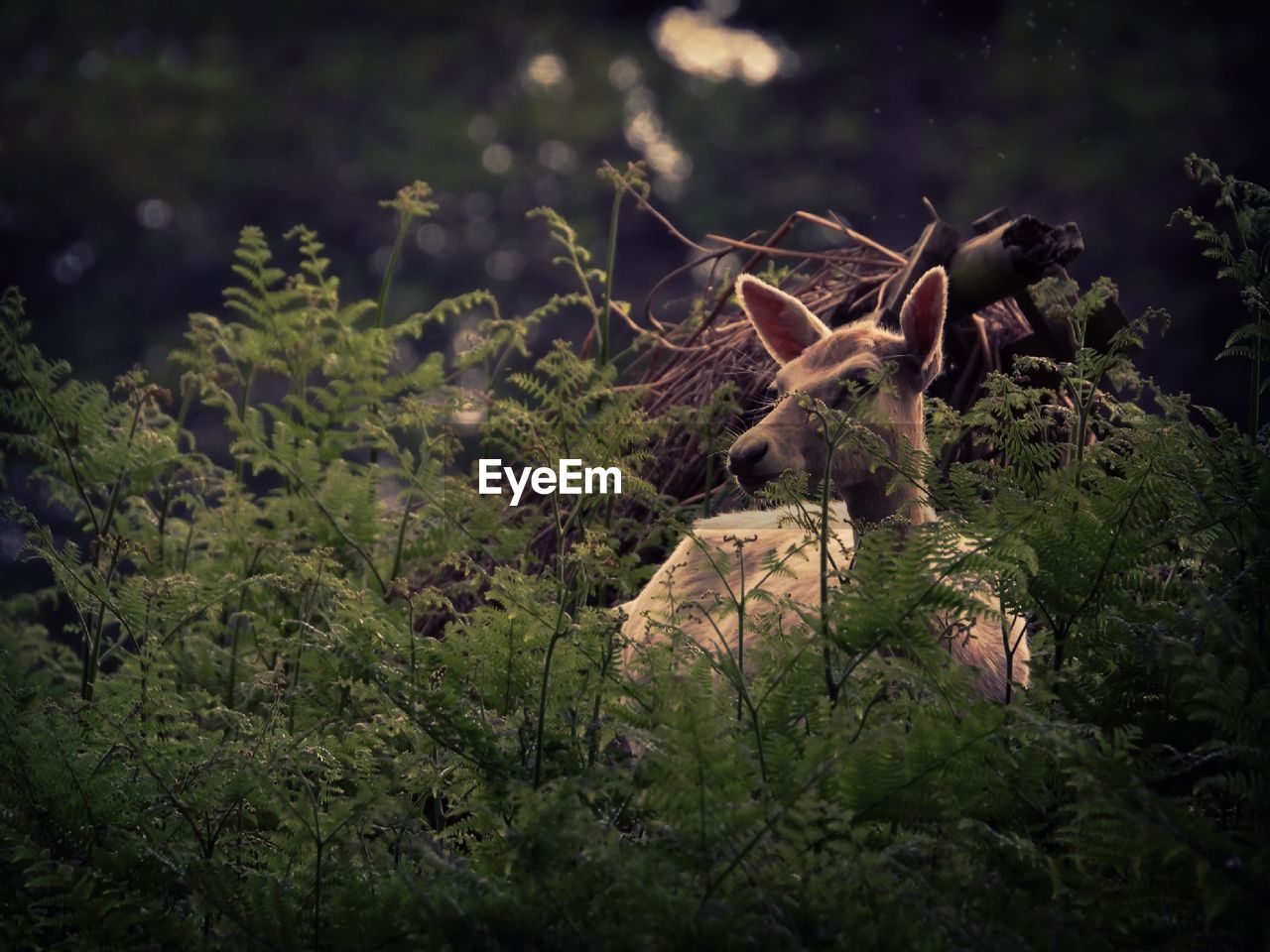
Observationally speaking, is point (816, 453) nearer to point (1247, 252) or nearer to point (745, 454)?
point (745, 454)

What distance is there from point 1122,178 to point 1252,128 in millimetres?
768

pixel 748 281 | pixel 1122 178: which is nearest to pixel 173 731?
pixel 748 281

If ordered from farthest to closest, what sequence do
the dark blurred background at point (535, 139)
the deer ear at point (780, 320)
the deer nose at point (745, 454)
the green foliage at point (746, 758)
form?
the dark blurred background at point (535, 139), the deer ear at point (780, 320), the deer nose at point (745, 454), the green foliage at point (746, 758)

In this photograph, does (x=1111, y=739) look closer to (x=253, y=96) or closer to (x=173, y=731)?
(x=173, y=731)

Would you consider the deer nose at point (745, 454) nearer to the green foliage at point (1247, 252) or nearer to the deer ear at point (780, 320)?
the deer ear at point (780, 320)

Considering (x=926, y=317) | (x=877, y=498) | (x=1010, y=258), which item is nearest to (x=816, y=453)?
(x=877, y=498)

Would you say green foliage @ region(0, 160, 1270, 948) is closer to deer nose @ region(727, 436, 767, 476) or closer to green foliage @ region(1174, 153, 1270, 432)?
green foliage @ region(1174, 153, 1270, 432)

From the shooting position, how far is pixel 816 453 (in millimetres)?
2250

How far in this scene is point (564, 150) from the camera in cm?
964

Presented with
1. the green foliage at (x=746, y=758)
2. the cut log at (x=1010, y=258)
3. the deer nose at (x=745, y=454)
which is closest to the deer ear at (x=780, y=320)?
the cut log at (x=1010, y=258)

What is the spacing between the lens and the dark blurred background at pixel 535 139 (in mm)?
7855

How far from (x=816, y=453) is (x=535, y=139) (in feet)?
25.9

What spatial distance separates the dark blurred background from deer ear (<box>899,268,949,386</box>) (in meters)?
5.58

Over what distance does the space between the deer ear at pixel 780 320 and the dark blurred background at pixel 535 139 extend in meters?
5.44
